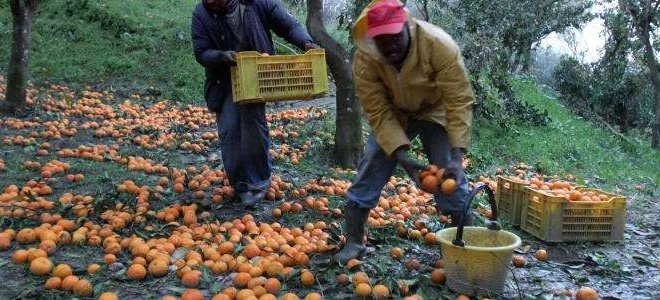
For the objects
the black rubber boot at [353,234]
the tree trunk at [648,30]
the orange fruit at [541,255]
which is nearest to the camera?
the black rubber boot at [353,234]

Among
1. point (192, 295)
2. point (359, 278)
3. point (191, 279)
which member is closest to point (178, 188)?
point (191, 279)

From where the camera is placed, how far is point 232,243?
3.95 meters

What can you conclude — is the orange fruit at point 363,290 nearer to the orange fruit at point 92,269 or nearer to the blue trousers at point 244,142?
the orange fruit at point 92,269

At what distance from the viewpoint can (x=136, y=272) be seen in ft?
11.3

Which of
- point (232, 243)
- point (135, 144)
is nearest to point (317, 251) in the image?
point (232, 243)

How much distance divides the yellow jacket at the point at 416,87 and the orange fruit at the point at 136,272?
153 centimetres

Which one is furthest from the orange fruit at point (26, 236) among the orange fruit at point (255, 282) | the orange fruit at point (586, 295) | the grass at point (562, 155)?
the grass at point (562, 155)

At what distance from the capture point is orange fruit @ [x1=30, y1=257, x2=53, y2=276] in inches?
136

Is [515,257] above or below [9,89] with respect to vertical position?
below

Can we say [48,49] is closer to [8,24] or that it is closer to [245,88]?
[8,24]

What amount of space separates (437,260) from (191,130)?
5.51 metres

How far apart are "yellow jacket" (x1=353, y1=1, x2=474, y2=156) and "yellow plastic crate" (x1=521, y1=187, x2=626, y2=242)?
1611mm

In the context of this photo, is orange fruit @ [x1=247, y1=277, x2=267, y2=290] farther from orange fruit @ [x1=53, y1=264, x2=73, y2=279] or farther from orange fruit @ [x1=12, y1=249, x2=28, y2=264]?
orange fruit @ [x1=12, y1=249, x2=28, y2=264]

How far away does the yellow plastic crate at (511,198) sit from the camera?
5094mm
